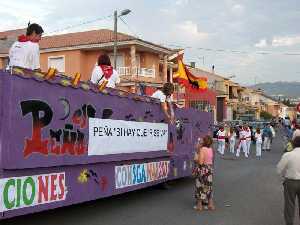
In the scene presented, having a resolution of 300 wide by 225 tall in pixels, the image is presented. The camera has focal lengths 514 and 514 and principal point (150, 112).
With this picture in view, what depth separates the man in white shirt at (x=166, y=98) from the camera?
1114 cm

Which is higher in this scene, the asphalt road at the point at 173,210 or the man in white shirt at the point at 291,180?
the man in white shirt at the point at 291,180

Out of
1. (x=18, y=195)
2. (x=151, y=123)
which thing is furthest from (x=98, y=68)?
(x=18, y=195)

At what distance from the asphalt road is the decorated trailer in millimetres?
500

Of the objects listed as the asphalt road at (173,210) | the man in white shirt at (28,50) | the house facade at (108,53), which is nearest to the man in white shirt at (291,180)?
the asphalt road at (173,210)

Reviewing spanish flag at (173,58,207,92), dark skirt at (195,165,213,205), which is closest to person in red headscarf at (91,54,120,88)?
dark skirt at (195,165,213,205)

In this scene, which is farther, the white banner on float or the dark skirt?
the dark skirt

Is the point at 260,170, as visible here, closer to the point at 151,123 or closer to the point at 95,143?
the point at 151,123

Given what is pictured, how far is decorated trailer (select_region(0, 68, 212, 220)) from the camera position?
644 centimetres

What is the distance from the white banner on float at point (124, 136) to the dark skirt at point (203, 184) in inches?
41.2

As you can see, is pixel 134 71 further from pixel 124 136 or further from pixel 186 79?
pixel 124 136

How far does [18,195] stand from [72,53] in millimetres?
38625

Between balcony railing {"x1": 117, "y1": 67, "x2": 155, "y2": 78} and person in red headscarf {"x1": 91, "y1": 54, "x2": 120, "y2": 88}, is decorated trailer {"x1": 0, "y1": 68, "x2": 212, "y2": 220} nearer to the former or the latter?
person in red headscarf {"x1": 91, "y1": 54, "x2": 120, "y2": 88}

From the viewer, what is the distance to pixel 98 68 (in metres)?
9.55

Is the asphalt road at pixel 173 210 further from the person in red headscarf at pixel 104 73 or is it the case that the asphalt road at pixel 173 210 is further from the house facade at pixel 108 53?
the house facade at pixel 108 53
